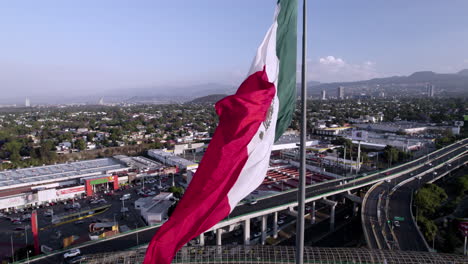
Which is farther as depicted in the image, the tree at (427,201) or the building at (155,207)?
the tree at (427,201)

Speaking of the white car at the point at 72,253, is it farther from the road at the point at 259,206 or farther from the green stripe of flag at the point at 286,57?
the green stripe of flag at the point at 286,57

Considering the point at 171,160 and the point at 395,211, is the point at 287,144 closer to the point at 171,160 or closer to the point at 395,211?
the point at 171,160

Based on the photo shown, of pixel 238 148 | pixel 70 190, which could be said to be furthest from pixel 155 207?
pixel 238 148

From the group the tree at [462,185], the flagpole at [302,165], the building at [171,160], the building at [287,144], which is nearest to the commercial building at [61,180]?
the building at [171,160]

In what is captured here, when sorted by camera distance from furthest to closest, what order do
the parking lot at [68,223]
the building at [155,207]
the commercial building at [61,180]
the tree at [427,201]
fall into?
the commercial building at [61,180] < the tree at [427,201] < the building at [155,207] < the parking lot at [68,223]

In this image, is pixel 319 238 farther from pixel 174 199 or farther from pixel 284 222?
pixel 174 199

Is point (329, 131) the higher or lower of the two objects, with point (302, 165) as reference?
lower

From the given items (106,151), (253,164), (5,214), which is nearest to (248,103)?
(253,164)

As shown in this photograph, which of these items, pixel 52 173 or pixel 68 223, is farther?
pixel 52 173
